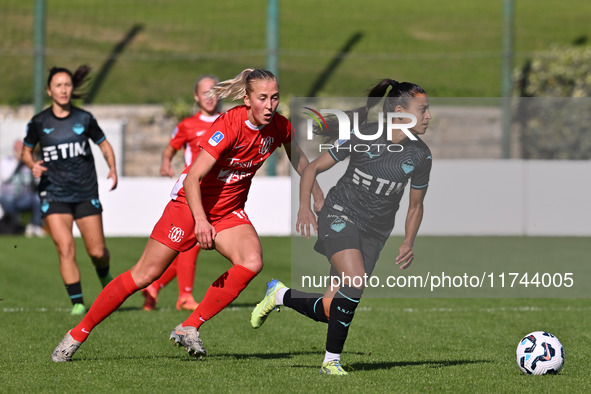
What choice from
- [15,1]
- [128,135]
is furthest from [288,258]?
[15,1]

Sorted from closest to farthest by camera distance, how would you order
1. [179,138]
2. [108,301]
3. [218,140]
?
[218,140] < [108,301] < [179,138]

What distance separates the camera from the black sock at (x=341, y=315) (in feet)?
18.4

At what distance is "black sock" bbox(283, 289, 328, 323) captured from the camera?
6059mm

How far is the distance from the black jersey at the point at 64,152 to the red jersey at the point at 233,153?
2677mm

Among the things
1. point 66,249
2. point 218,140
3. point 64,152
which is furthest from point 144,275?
point 64,152

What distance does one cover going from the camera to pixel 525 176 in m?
18.3

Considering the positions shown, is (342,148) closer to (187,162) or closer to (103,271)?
(187,162)

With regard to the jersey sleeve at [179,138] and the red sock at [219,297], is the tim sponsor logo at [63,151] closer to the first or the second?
the jersey sleeve at [179,138]

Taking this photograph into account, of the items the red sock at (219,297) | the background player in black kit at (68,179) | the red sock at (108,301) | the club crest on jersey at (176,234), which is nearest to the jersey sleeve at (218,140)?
the club crest on jersey at (176,234)

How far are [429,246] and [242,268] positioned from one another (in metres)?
10.1

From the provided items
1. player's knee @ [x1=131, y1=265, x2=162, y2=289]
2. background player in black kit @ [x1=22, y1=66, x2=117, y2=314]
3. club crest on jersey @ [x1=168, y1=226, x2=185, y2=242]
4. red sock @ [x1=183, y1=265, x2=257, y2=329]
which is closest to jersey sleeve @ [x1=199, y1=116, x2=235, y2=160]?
club crest on jersey @ [x1=168, y1=226, x2=185, y2=242]

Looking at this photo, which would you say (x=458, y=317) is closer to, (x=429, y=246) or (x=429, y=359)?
(x=429, y=359)

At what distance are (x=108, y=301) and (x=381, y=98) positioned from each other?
6.88 feet

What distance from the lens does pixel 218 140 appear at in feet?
18.4
